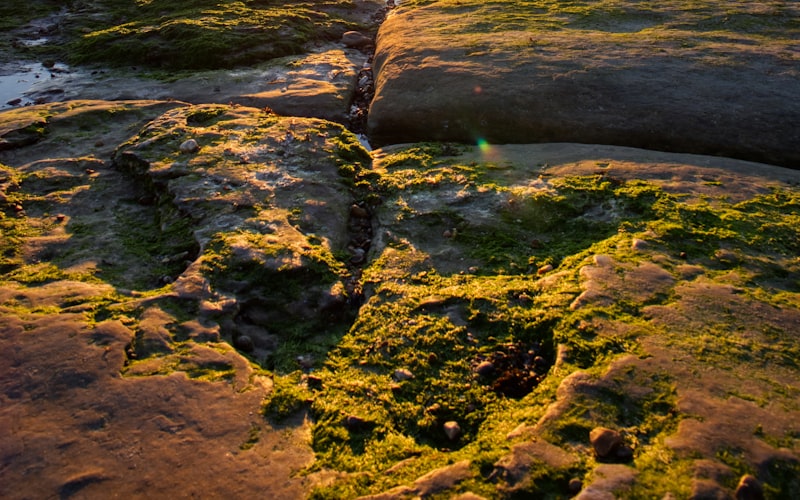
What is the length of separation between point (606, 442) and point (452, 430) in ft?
2.63

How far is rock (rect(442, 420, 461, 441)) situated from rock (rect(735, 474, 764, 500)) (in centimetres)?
132

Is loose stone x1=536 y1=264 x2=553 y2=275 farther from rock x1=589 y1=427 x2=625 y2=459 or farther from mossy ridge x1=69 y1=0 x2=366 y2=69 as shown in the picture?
mossy ridge x1=69 y1=0 x2=366 y2=69

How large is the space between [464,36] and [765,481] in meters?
7.68

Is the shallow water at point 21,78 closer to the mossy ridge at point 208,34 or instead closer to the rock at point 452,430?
the mossy ridge at point 208,34

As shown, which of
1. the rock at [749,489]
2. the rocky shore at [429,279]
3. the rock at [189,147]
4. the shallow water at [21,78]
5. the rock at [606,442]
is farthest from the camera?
the shallow water at [21,78]

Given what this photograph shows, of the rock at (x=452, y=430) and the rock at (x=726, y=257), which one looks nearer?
the rock at (x=452, y=430)

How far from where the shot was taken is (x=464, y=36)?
8953 millimetres

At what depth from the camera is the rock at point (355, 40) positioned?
11406 millimetres

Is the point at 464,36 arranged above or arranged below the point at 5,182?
above

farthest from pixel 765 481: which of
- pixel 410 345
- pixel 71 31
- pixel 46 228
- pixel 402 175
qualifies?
pixel 71 31

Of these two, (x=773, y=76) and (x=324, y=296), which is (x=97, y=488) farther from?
(x=773, y=76)

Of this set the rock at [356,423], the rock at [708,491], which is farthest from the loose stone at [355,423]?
the rock at [708,491]

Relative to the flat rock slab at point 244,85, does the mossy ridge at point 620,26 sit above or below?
above

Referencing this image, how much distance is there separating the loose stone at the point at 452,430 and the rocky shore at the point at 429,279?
0.03 meters
